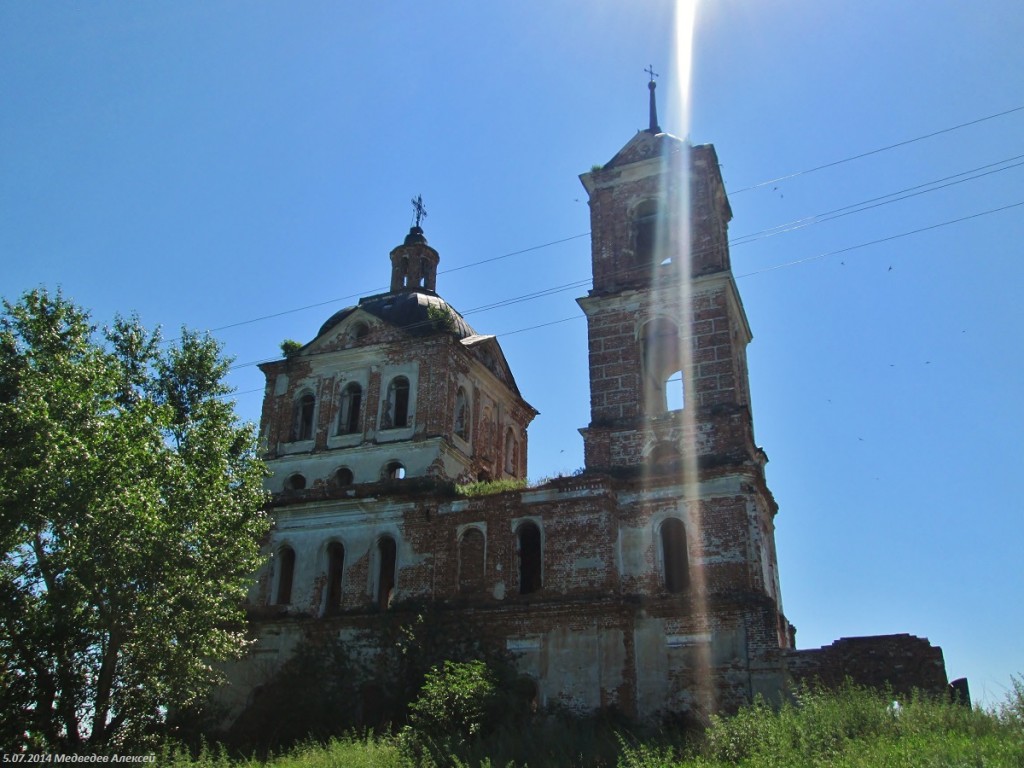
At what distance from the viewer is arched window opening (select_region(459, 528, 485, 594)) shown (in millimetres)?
23391

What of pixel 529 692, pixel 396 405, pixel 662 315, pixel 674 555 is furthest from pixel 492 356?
pixel 529 692

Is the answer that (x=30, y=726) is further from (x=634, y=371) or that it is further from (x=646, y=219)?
(x=646, y=219)

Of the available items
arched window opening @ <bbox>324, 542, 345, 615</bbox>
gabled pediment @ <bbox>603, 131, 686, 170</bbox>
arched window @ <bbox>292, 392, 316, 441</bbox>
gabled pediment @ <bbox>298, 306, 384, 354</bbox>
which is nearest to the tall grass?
arched window opening @ <bbox>324, 542, 345, 615</bbox>

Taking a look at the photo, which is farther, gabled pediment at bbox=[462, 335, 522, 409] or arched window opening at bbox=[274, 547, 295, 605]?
gabled pediment at bbox=[462, 335, 522, 409]

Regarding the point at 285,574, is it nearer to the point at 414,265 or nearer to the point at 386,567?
the point at 386,567

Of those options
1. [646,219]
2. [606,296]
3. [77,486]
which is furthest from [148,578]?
[646,219]

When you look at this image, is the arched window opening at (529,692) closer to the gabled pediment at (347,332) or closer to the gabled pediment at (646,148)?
the gabled pediment at (347,332)

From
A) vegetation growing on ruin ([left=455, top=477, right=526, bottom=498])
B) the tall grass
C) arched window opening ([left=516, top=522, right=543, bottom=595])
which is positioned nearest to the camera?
the tall grass

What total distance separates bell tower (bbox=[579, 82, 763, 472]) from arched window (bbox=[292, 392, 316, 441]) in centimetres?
960

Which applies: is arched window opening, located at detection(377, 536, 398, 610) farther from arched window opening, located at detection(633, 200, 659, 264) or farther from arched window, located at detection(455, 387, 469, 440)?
arched window opening, located at detection(633, 200, 659, 264)

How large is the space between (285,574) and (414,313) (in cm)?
896

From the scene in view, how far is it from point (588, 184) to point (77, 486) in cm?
1676

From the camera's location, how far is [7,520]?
17.0m

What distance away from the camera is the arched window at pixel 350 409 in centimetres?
2845
